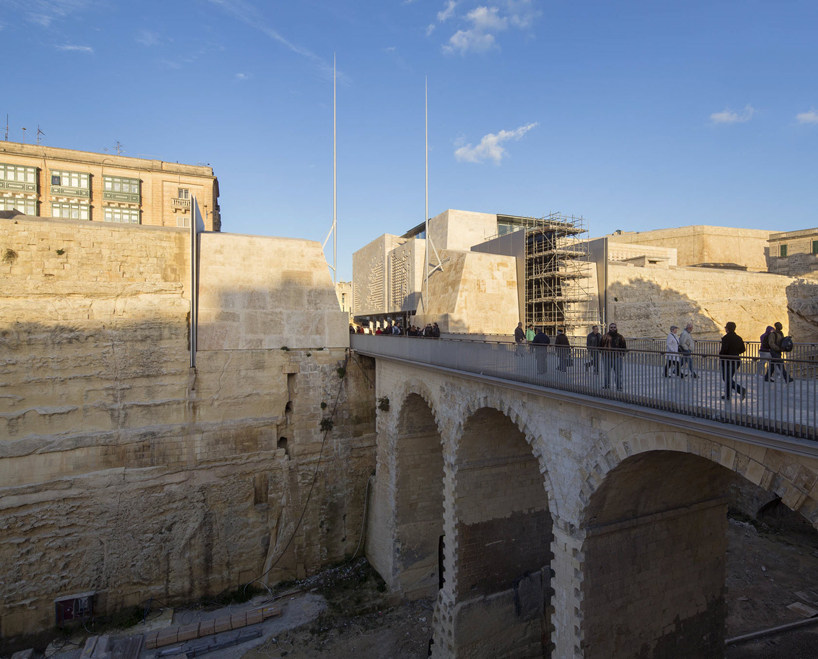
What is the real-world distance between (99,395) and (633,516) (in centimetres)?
1501

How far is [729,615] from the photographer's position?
12258 millimetres

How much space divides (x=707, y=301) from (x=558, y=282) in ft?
30.0

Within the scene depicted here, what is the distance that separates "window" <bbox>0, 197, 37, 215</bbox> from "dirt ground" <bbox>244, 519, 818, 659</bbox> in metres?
30.2

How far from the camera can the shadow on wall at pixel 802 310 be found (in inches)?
999

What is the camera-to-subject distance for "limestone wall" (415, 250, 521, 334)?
19344 mm

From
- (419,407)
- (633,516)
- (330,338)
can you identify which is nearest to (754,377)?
(633,516)

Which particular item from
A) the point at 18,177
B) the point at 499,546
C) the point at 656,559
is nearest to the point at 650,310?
the point at 499,546

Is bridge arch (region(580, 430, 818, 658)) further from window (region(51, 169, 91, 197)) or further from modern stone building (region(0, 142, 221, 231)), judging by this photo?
window (region(51, 169, 91, 197))

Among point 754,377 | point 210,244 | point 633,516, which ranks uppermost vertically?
point 210,244

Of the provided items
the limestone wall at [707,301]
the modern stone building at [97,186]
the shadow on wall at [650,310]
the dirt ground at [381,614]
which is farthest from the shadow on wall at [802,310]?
the modern stone building at [97,186]

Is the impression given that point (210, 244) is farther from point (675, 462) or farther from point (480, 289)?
point (675, 462)

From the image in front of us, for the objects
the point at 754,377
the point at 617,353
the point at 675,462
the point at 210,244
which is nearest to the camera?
the point at 754,377

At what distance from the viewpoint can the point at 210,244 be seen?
54.0 feet

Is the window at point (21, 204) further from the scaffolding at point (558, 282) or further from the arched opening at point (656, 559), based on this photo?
the arched opening at point (656, 559)
